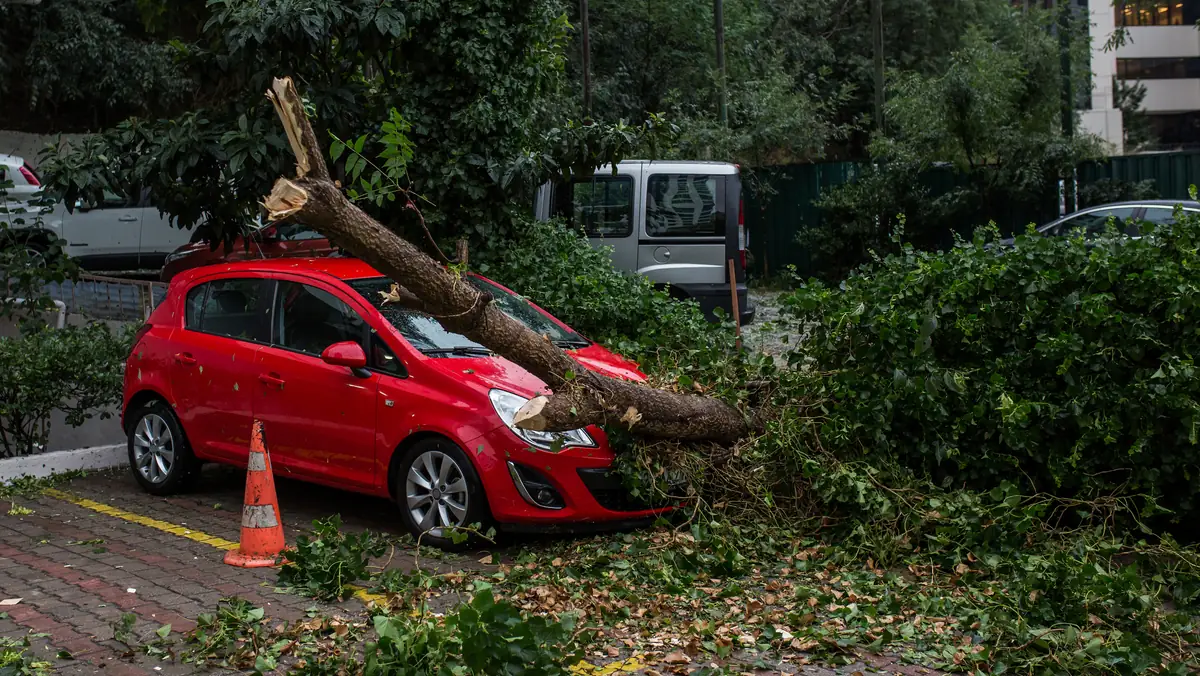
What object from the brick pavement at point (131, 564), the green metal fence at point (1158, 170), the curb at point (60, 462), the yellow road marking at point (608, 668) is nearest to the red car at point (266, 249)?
the curb at point (60, 462)

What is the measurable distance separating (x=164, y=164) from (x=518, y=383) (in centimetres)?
442

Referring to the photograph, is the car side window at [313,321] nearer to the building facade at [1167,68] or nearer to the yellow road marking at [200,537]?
the yellow road marking at [200,537]

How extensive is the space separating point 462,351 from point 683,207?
6998 mm

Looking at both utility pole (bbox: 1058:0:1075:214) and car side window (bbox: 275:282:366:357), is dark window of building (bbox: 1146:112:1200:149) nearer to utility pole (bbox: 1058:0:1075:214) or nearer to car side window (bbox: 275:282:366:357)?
utility pole (bbox: 1058:0:1075:214)

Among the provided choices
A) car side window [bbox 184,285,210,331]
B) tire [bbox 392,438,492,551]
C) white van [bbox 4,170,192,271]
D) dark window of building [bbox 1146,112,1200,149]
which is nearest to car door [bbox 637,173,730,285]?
car side window [bbox 184,285,210,331]

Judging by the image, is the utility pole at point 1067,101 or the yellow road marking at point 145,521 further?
the utility pole at point 1067,101

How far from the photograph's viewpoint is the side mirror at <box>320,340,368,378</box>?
22.8 feet

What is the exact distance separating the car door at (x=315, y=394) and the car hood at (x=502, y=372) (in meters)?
0.49

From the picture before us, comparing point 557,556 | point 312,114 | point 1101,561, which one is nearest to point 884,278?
point 1101,561

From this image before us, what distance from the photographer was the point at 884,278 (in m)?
7.21

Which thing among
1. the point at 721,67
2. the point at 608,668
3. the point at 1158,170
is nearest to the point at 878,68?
the point at 721,67

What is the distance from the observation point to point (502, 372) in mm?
7020

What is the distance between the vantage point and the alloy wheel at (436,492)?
6.63 m

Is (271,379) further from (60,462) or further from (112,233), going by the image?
(112,233)
